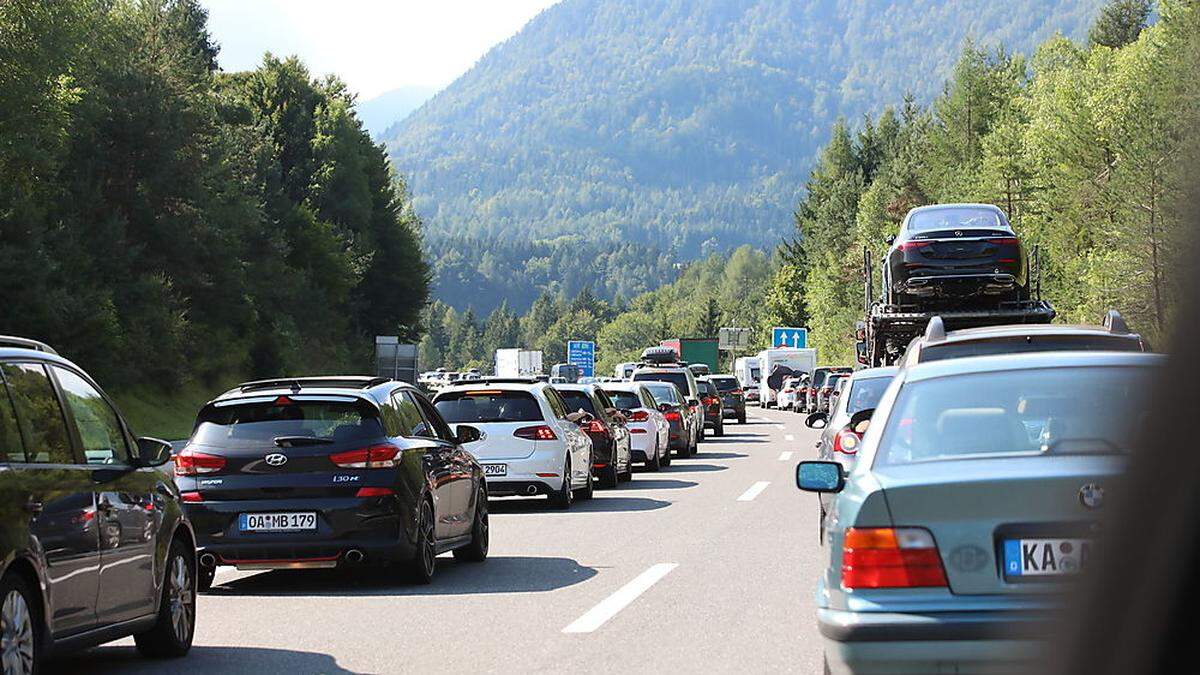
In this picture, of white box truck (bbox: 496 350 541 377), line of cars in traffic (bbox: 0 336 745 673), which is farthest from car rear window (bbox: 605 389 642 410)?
white box truck (bbox: 496 350 541 377)

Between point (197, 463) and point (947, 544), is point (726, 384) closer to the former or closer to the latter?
point (197, 463)

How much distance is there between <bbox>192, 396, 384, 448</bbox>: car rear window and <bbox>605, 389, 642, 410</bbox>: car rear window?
57.4 feet

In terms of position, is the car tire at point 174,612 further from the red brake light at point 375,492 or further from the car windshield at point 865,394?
the car windshield at point 865,394

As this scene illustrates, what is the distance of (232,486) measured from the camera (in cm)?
1253

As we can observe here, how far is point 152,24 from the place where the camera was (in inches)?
2813

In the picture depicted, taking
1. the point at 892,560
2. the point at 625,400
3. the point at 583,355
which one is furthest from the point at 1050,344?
the point at 583,355

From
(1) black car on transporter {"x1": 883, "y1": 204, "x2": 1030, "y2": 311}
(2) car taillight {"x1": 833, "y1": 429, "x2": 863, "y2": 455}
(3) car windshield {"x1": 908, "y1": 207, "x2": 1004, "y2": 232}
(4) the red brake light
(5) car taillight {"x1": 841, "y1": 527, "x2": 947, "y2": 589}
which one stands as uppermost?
(3) car windshield {"x1": 908, "y1": 207, "x2": 1004, "y2": 232}

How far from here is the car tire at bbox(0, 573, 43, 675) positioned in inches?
278

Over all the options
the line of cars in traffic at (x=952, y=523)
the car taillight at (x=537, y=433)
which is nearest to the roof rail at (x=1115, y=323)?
the line of cars in traffic at (x=952, y=523)

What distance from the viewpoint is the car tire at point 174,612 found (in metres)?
9.12

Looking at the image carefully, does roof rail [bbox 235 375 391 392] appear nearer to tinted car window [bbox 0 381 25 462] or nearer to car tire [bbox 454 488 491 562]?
car tire [bbox 454 488 491 562]

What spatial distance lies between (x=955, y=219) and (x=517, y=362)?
92807mm

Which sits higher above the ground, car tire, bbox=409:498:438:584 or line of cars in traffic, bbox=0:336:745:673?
line of cars in traffic, bbox=0:336:745:673

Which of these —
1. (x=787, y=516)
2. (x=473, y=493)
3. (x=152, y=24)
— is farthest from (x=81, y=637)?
(x=152, y=24)
